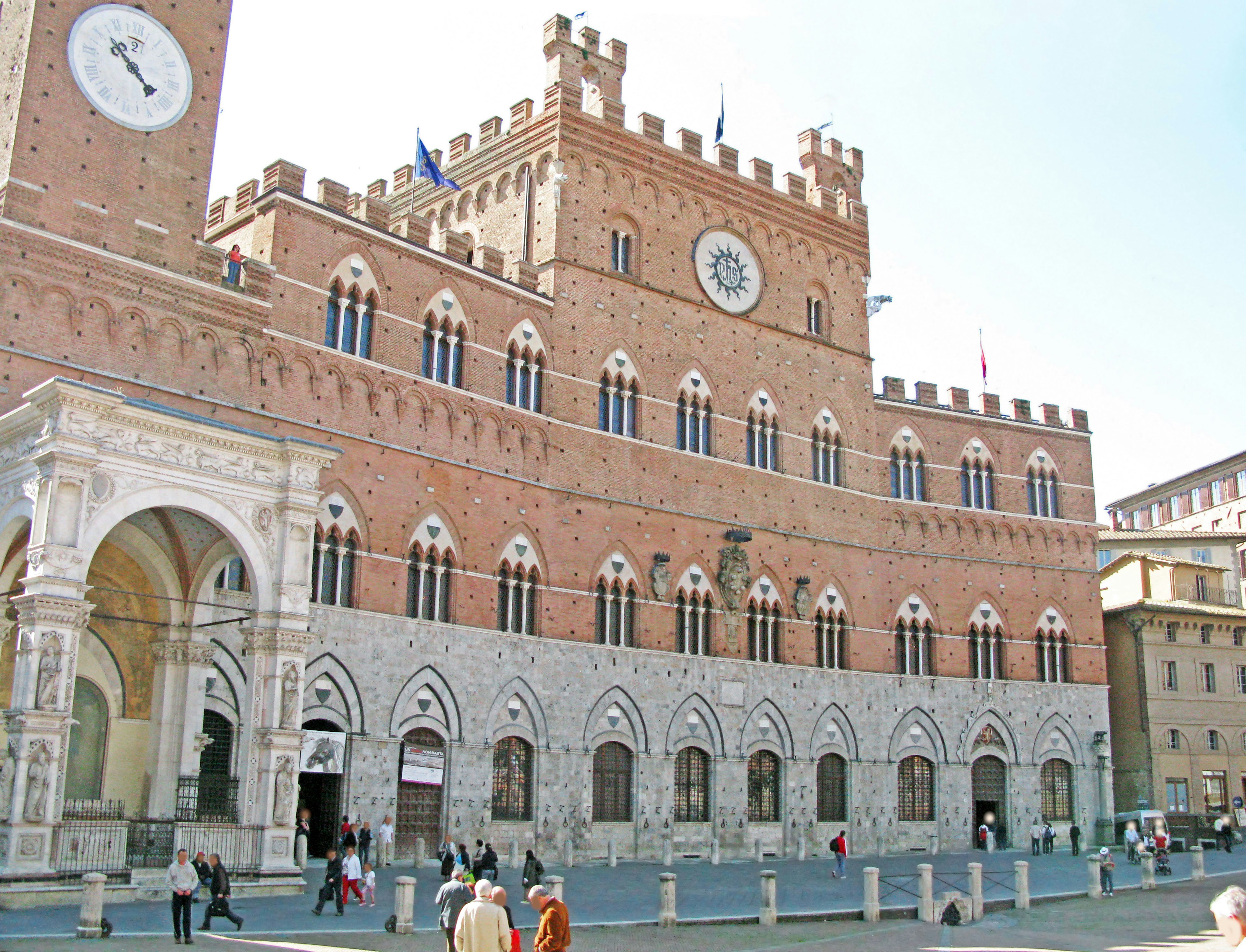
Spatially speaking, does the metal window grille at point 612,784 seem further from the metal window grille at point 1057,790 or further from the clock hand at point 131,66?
the clock hand at point 131,66

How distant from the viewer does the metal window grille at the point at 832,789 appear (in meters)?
32.7

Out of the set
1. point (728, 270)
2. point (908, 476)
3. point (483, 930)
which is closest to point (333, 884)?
point (483, 930)

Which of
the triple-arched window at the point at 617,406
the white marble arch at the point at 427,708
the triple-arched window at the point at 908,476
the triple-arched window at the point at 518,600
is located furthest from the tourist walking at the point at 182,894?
the triple-arched window at the point at 908,476

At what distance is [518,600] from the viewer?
28047 mm

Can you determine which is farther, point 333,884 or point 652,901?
point 652,901

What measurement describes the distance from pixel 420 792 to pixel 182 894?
10690 mm

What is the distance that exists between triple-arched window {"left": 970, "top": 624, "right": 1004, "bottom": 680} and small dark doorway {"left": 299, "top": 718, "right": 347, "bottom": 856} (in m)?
19.6

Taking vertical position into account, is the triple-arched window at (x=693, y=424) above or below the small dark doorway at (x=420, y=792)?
above

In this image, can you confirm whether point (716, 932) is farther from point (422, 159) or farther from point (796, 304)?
point (796, 304)

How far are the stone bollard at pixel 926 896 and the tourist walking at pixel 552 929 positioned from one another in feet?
36.5

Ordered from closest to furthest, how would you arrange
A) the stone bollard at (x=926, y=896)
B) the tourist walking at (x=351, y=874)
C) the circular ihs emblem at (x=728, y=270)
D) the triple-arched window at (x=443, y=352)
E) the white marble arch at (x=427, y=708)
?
the tourist walking at (x=351, y=874) < the stone bollard at (x=926, y=896) < the white marble arch at (x=427, y=708) < the triple-arched window at (x=443, y=352) < the circular ihs emblem at (x=728, y=270)

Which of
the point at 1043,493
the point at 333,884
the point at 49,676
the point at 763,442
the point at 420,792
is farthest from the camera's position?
the point at 1043,493

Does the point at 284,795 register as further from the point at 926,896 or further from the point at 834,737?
the point at 834,737

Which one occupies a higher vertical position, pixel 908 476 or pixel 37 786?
pixel 908 476
